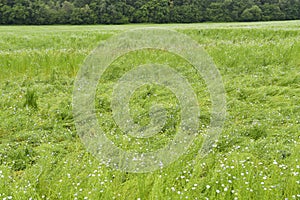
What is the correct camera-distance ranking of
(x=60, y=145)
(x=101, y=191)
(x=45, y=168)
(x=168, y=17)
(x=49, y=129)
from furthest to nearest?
(x=168, y=17), (x=49, y=129), (x=60, y=145), (x=45, y=168), (x=101, y=191)

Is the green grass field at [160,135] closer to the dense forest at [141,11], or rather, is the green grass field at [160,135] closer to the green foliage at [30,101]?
the green foliage at [30,101]

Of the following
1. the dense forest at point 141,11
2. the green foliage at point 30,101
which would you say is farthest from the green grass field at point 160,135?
the dense forest at point 141,11

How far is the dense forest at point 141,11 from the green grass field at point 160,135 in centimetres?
2325

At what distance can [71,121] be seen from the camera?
561cm

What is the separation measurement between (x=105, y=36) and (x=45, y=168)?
32.5 feet

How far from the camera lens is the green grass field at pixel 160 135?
11.1ft

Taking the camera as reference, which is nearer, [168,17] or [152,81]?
[152,81]

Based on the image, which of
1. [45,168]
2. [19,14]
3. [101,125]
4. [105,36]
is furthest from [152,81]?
[19,14]

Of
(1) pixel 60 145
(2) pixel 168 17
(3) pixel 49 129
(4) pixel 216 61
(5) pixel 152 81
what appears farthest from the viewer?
(2) pixel 168 17

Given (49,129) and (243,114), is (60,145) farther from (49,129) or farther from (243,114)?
(243,114)

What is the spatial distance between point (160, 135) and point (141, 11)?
30.8 meters

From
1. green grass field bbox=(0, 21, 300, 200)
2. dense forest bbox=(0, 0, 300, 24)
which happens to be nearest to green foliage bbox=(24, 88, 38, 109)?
green grass field bbox=(0, 21, 300, 200)

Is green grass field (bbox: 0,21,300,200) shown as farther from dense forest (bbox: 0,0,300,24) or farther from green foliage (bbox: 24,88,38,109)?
dense forest (bbox: 0,0,300,24)

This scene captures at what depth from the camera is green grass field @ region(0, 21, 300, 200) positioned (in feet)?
11.1
